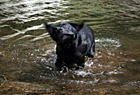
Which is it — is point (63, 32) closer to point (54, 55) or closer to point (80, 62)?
point (80, 62)

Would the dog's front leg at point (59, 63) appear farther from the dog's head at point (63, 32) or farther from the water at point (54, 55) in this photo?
the dog's head at point (63, 32)

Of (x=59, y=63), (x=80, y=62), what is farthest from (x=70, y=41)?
(x=59, y=63)

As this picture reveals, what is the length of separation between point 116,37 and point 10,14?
Answer: 21.2 ft

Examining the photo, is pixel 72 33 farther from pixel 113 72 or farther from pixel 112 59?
pixel 112 59

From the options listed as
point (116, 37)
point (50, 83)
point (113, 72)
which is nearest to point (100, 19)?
point (116, 37)

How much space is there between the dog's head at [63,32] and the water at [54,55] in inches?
39.4

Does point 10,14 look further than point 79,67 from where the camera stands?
Yes

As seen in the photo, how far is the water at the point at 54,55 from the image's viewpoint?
4.64 m

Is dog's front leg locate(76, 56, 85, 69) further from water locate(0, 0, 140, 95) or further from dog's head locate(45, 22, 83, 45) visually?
dog's head locate(45, 22, 83, 45)

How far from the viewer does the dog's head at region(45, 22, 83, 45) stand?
4348mm

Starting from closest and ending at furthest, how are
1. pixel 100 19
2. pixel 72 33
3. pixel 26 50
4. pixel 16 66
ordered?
pixel 72 33 → pixel 16 66 → pixel 26 50 → pixel 100 19

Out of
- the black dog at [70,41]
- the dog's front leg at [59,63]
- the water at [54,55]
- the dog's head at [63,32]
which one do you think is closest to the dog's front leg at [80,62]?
the black dog at [70,41]

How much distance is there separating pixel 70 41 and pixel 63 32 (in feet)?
1.37

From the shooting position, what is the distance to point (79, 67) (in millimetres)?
5621
